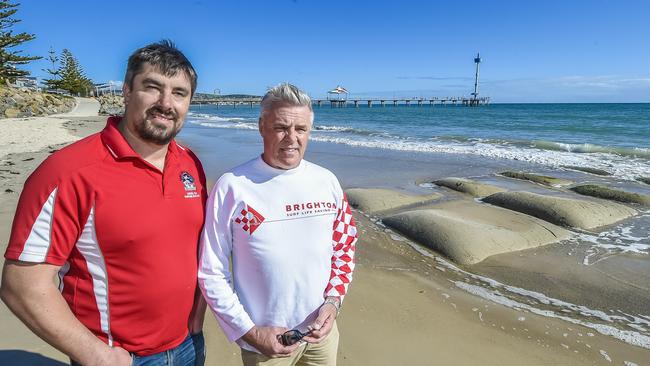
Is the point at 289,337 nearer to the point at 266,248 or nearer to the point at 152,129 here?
the point at 266,248

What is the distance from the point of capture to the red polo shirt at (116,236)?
1.54m

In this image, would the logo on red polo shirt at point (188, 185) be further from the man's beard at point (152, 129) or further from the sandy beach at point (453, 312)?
the sandy beach at point (453, 312)

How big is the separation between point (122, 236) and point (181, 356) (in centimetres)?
80

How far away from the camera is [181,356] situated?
2072 millimetres

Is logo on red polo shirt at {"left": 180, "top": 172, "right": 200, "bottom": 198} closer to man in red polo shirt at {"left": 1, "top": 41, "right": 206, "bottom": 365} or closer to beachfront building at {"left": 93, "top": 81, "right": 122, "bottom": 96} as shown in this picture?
man in red polo shirt at {"left": 1, "top": 41, "right": 206, "bottom": 365}

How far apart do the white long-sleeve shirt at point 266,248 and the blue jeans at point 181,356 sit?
8.4 inches

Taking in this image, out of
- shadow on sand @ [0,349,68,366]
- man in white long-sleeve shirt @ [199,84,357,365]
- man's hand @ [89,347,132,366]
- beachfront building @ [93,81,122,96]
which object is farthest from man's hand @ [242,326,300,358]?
beachfront building @ [93,81,122,96]

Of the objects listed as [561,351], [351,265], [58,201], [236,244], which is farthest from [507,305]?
[58,201]

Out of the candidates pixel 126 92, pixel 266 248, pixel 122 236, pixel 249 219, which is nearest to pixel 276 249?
pixel 266 248

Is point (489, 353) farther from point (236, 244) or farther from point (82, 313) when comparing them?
point (82, 313)

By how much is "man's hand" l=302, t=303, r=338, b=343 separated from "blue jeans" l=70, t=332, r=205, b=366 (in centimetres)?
61

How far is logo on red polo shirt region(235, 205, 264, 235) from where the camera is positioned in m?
2.05

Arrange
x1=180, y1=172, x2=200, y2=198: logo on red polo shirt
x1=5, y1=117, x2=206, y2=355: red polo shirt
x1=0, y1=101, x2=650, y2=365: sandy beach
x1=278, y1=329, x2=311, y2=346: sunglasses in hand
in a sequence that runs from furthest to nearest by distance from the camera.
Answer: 1. x1=0, y1=101, x2=650, y2=365: sandy beach
2. x1=278, y1=329, x2=311, y2=346: sunglasses in hand
3. x1=180, y1=172, x2=200, y2=198: logo on red polo shirt
4. x1=5, y1=117, x2=206, y2=355: red polo shirt

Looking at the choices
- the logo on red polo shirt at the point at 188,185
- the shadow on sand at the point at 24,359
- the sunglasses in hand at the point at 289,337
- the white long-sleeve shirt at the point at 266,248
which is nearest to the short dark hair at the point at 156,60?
the logo on red polo shirt at the point at 188,185
